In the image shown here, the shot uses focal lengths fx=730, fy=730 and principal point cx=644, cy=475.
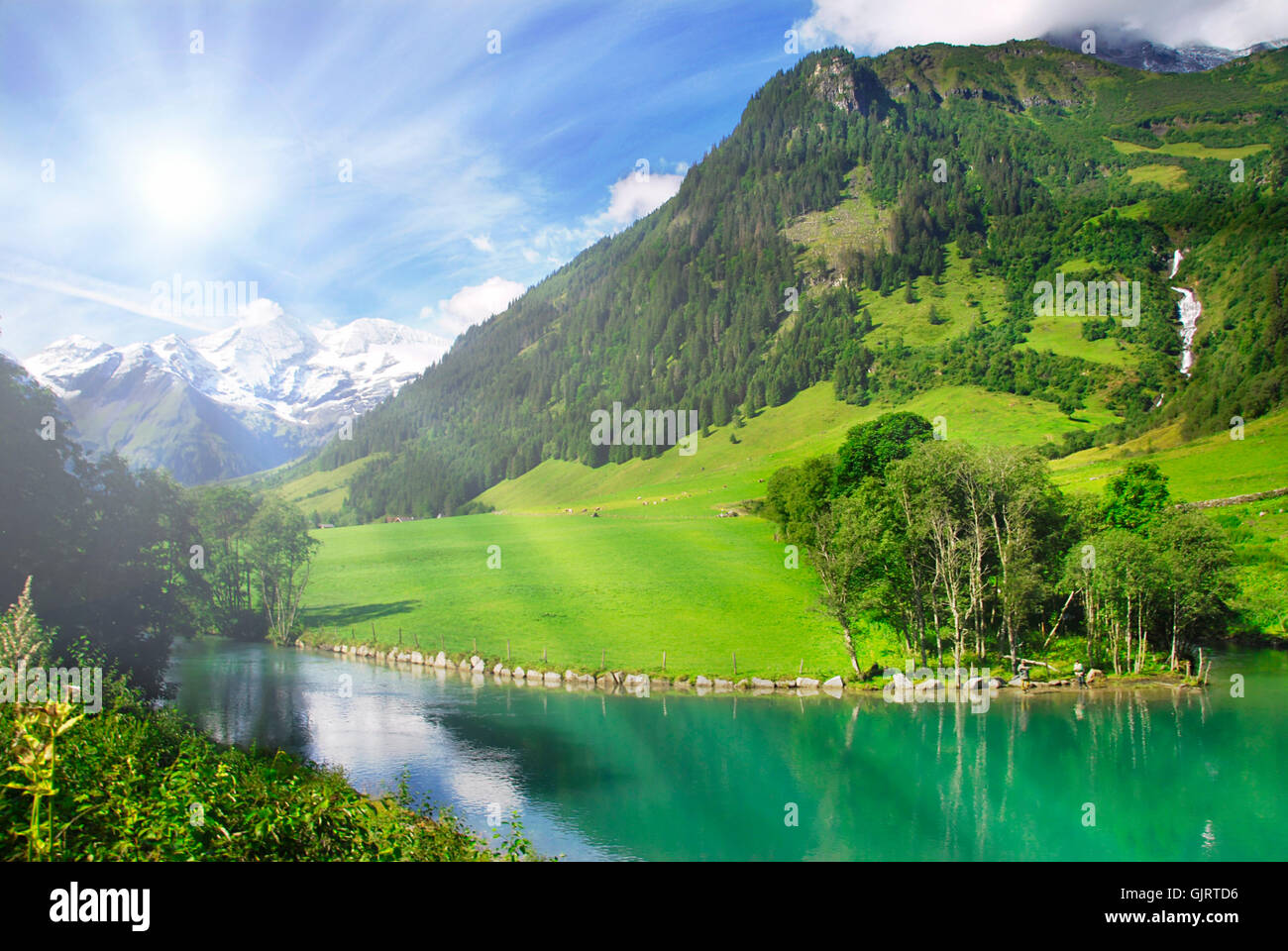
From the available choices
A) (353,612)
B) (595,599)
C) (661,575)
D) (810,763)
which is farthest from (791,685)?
(353,612)

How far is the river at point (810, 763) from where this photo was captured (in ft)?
86.6

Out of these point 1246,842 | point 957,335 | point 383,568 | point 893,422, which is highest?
point 957,335

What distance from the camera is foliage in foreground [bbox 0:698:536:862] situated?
971 cm

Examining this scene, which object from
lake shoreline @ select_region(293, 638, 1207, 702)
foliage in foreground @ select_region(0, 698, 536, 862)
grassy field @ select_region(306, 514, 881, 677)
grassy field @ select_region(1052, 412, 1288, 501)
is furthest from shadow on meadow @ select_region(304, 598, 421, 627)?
grassy field @ select_region(1052, 412, 1288, 501)

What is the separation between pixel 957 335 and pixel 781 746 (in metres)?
178

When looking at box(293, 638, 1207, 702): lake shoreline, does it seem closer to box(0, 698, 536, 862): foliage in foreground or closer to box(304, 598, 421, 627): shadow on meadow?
box(304, 598, 421, 627): shadow on meadow

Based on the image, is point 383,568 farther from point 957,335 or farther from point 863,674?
point 957,335

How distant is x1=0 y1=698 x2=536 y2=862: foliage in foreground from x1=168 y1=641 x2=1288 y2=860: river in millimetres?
12288

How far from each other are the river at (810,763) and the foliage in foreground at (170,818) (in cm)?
1229

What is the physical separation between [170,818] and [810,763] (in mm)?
28924

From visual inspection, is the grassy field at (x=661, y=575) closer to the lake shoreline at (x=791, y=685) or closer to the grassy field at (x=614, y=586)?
the grassy field at (x=614, y=586)

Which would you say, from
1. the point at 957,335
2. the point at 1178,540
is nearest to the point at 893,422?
the point at 1178,540
